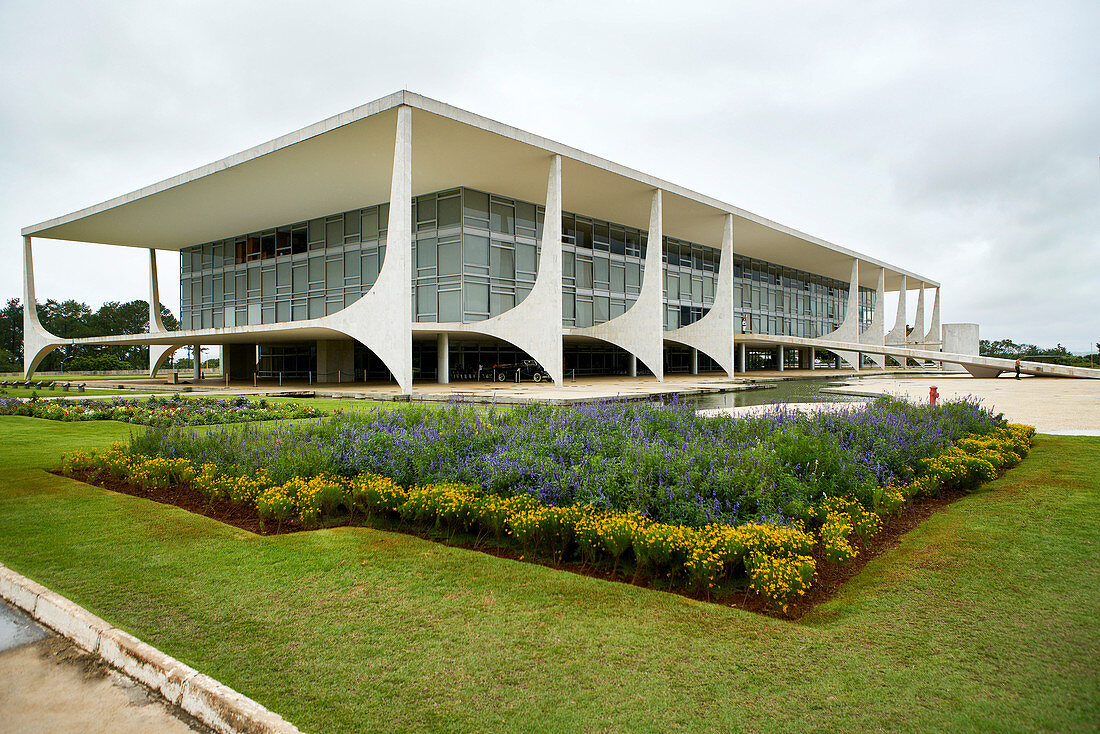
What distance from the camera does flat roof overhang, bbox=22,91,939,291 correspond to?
78.7ft

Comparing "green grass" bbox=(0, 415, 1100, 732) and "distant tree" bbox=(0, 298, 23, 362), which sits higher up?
"distant tree" bbox=(0, 298, 23, 362)

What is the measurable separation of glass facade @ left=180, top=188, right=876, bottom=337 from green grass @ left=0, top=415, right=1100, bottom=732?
26028 mm

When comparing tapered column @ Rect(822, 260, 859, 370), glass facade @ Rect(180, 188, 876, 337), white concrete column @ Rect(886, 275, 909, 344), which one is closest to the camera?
glass facade @ Rect(180, 188, 876, 337)

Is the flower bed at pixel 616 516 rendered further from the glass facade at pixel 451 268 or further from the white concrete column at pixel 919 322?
the white concrete column at pixel 919 322

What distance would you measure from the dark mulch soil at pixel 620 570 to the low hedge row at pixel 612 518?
0.09 m

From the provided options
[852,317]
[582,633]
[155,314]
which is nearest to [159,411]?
[582,633]

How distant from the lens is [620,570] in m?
5.09

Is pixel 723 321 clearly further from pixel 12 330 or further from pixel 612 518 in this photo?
pixel 12 330

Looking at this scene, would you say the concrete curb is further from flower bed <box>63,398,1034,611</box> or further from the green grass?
flower bed <box>63,398,1034,611</box>

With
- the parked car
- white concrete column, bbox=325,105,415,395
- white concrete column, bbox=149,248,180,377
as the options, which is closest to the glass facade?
white concrete column, bbox=149,248,180,377

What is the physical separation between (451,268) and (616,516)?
27.3 m

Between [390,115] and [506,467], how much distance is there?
19.9 m

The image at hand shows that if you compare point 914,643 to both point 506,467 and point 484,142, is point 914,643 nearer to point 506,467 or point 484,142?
point 506,467

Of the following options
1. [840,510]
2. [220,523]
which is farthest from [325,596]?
[840,510]
